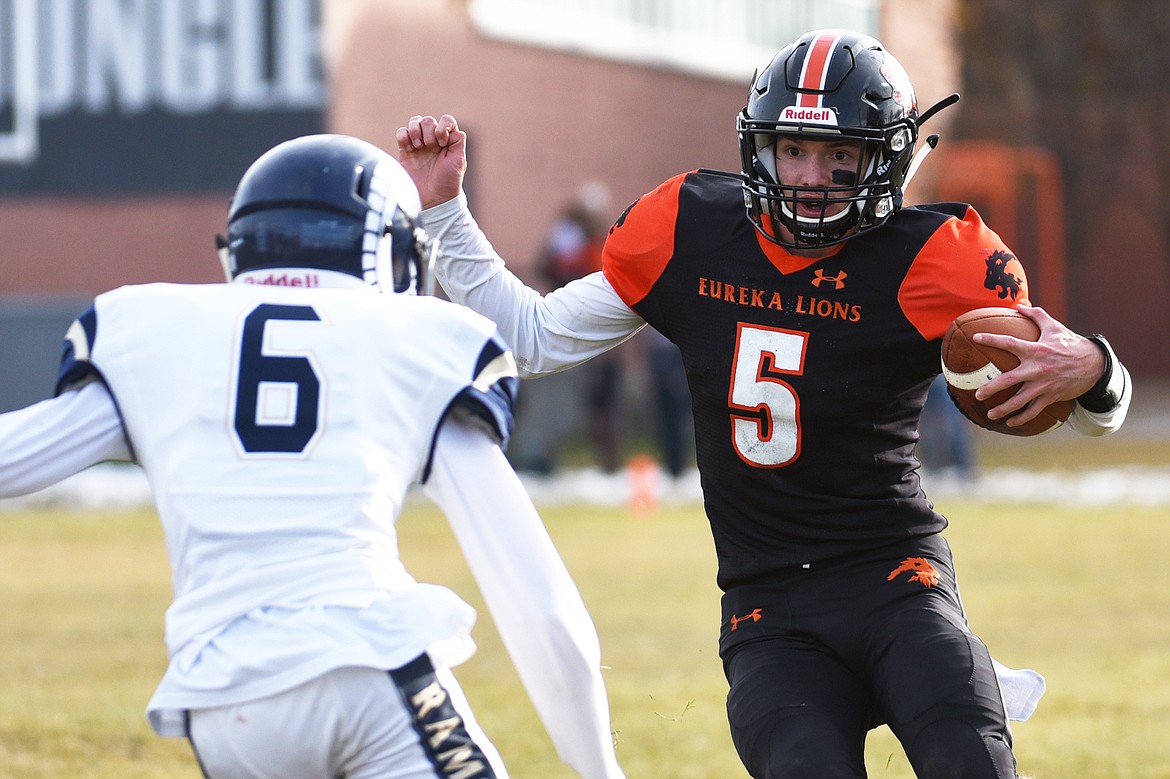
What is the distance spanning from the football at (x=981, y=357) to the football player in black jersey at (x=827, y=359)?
37mm

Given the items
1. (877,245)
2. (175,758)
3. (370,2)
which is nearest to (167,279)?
(370,2)

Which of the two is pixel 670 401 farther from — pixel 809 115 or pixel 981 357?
pixel 981 357

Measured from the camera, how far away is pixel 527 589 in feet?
9.83

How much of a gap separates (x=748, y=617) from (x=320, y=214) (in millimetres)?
1431

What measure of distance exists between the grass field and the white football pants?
215cm

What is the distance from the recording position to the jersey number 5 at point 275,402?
9.52 feet

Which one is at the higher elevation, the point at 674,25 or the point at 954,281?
the point at 954,281

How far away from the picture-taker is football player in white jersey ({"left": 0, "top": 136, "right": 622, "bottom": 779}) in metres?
2.81

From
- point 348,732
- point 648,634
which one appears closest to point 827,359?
point 348,732

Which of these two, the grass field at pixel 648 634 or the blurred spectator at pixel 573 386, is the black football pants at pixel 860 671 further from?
the blurred spectator at pixel 573 386

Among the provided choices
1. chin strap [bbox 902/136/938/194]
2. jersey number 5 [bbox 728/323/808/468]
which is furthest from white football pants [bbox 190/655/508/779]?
chin strap [bbox 902/136/938/194]

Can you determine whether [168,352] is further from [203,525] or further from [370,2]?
[370,2]

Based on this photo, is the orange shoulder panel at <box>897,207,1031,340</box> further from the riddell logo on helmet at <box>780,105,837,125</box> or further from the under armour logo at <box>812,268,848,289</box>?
the riddell logo on helmet at <box>780,105,837,125</box>

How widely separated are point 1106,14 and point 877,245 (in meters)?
24.1
